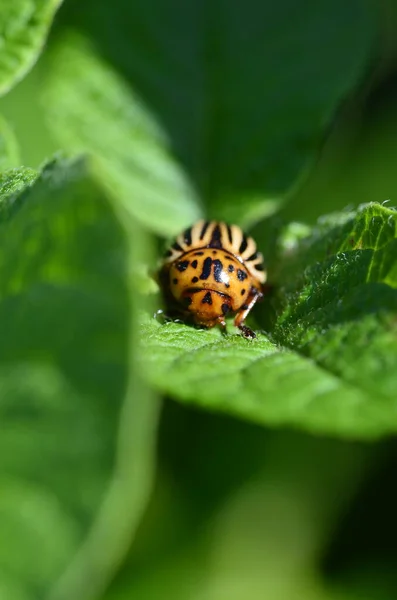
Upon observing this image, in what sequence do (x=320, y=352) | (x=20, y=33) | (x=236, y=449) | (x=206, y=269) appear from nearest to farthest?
(x=320, y=352) → (x=20, y=33) → (x=206, y=269) → (x=236, y=449)

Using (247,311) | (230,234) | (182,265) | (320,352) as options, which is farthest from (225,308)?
(320,352)

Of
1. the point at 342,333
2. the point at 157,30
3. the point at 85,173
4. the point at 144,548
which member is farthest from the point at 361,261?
the point at 144,548

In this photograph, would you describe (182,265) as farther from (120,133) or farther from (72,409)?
(72,409)

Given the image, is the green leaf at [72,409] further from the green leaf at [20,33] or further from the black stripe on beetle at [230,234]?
the black stripe on beetle at [230,234]

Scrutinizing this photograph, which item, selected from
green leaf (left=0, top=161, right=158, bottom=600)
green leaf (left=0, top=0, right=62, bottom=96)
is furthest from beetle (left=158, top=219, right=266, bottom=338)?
green leaf (left=0, top=161, right=158, bottom=600)

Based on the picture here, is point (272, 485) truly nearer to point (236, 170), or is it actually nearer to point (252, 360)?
point (236, 170)

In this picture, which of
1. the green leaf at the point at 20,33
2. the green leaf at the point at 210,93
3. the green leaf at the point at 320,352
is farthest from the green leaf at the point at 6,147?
the green leaf at the point at 210,93

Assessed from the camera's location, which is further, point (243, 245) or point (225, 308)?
point (243, 245)
